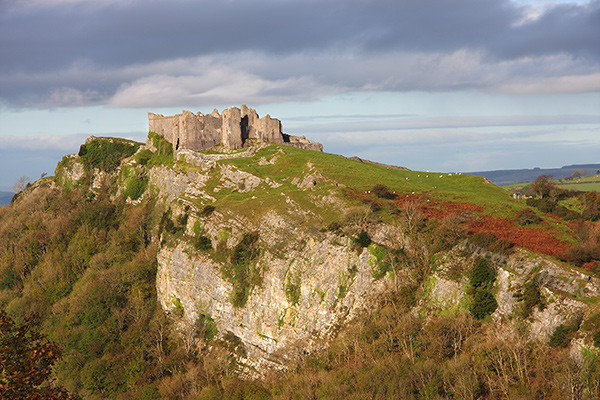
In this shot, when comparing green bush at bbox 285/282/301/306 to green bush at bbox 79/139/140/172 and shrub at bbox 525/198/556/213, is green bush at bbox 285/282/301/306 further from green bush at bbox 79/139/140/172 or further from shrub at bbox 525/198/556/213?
green bush at bbox 79/139/140/172

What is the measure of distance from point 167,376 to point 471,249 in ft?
151

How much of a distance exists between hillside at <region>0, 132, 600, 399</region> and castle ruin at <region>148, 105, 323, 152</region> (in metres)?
5.15

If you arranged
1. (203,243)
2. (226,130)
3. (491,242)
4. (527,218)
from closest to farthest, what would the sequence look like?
(491,242)
(527,218)
(203,243)
(226,130)

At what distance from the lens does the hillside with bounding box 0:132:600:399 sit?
167ft

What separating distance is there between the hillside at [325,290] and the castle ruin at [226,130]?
5.15 meters

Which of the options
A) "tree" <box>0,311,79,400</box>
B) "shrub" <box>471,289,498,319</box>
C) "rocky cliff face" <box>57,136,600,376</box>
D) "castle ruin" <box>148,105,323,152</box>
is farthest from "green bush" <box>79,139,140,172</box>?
"tree" <box>0,311,79,400</box>

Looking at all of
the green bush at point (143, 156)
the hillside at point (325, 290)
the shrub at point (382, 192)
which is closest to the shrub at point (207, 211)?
the hillside at point (325, 290)

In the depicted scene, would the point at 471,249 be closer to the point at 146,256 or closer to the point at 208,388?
the point at 208,388

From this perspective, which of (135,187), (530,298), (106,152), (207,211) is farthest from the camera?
(106,152)

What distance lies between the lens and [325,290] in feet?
219

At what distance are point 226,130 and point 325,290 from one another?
4920 centimetres

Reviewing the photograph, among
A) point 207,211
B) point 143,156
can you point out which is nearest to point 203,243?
point 207,211

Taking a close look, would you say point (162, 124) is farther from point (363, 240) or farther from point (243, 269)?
point (363, 240)

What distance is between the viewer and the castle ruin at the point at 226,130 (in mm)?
105562
